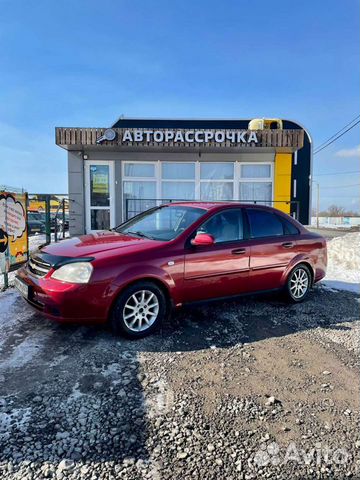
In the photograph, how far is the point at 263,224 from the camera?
5.43 m

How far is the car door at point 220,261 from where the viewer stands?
452 centimetres

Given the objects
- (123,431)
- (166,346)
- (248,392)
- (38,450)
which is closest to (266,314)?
(166,346)

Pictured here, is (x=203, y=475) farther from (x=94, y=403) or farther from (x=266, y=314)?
(x=266, y=314)

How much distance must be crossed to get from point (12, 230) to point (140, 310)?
10.9 ft

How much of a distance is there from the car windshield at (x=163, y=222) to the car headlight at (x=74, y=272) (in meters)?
1.06

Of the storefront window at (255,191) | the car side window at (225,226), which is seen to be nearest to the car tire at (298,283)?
the car side window at (225,226)

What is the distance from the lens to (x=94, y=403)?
9.33 feet

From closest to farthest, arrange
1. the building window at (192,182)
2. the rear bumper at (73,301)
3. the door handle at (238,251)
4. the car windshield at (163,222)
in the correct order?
the rear bumper at (73,301), the car windshield at (163,222), the door handle at (238,251), the building window at (192,182)

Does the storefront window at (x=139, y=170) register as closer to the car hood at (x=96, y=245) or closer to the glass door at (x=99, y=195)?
the glass door at (x=99, y=195)

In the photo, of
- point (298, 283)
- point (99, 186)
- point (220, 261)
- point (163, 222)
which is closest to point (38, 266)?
point (163, 222)

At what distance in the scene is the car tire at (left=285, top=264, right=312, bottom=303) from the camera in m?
5.63

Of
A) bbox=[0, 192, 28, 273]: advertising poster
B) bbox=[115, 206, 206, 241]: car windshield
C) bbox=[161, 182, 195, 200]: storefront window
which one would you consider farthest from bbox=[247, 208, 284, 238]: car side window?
bbox=[161, 182, 195, 200]: storefront window

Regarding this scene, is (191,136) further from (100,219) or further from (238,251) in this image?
(238,251)

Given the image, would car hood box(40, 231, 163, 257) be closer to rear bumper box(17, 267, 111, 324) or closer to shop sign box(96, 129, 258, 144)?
rear bumper box(17, 267, 111, 324)
